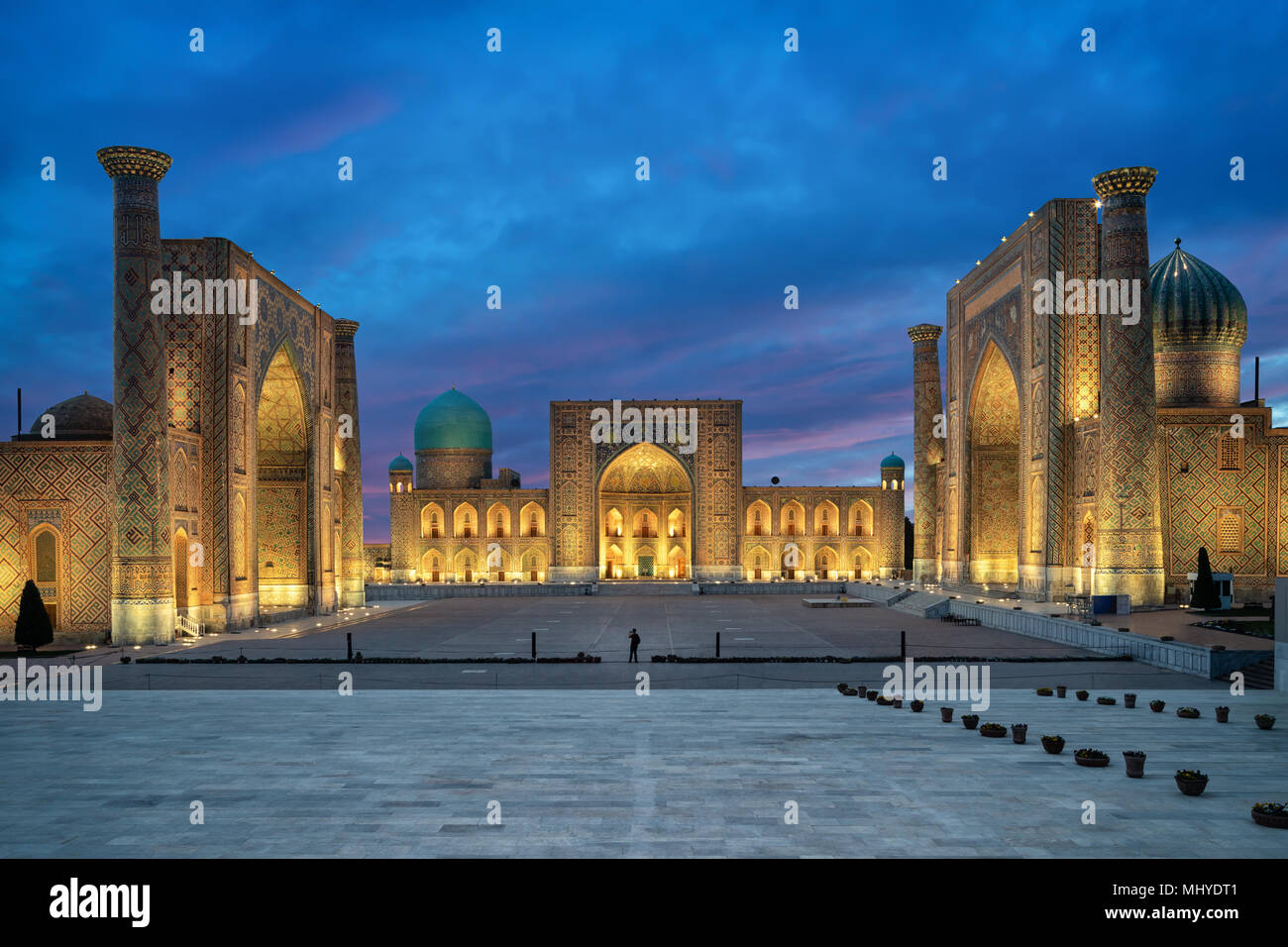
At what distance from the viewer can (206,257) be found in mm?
23203

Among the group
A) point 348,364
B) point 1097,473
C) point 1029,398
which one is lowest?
point 1097,473

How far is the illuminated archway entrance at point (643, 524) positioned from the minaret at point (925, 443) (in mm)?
14014

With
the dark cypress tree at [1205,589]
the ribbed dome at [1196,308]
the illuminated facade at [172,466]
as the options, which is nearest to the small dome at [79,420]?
the illuminated facade at [172,466]

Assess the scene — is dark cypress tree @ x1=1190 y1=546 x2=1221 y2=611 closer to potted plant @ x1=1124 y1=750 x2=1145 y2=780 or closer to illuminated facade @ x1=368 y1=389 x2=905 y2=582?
potted plant @ x1=1124 y1=750 x2=1145 y2=780

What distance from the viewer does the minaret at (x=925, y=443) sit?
40062 millimetres

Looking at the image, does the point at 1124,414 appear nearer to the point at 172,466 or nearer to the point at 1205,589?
the point at 1205,589

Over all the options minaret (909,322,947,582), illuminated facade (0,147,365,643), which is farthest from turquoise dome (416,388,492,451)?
minaret (909,322,947,582)

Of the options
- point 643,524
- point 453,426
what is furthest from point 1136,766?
point 453,426

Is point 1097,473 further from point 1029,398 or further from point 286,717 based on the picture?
point 286,717

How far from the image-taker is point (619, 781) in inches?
330

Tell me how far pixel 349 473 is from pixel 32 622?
14.6 metres
